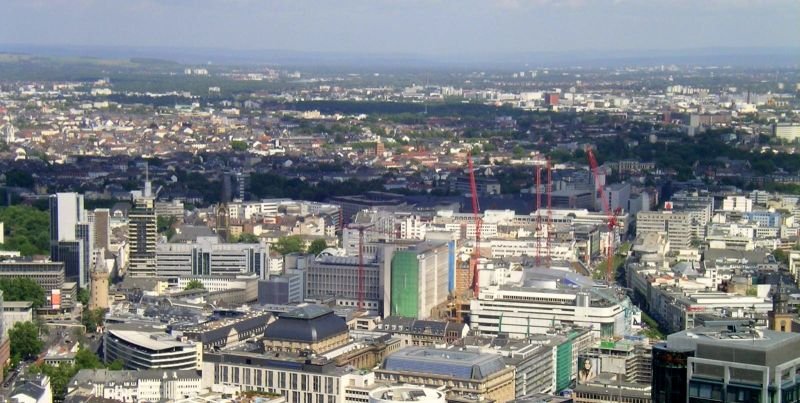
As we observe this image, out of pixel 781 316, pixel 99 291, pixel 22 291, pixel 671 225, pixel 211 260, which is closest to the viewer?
pixel 781 316

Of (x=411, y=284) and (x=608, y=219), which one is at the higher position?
(x=411, y=284)

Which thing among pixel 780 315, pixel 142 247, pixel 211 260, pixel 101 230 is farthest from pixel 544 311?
pixel 101 230

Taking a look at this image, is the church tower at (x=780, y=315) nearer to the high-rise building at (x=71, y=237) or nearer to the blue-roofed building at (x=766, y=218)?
the high-rise building at (x=71, y=237)

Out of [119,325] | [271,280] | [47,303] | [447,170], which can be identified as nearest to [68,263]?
[47,303]

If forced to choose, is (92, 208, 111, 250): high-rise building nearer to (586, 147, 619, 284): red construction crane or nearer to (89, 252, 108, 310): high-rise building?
(89, 252, 108, 310): high-rise building

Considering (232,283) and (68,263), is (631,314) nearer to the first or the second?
(232,283)

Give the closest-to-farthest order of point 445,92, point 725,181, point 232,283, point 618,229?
point 232,283 → point 618,229 → point 725,181 → point 445,92

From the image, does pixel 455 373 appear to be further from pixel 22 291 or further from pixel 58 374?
pixel 22 291
